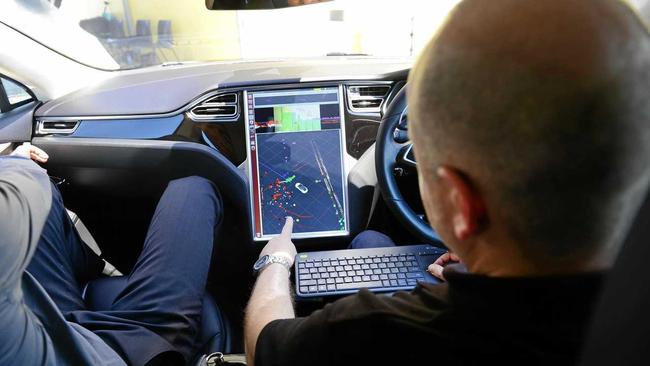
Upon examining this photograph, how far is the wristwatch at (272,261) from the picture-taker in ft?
5.14

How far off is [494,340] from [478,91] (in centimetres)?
33

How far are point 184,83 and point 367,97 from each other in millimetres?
807

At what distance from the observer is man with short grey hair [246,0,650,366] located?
55 centimetres

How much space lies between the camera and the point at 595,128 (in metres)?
0.54

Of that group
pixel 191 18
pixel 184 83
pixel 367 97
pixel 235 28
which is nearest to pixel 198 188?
→ pixel 184 83

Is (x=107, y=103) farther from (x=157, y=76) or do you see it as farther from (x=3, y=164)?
(x=3, y=164)

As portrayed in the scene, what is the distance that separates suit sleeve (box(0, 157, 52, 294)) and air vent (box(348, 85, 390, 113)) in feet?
3.99

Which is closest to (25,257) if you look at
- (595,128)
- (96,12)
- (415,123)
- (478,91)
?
(415,123)

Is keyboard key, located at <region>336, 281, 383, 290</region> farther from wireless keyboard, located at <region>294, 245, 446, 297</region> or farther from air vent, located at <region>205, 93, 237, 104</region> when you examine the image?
air vent, located at <region>205, 93, 237, 104</region>

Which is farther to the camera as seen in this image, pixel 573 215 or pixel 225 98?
pixel 225 98

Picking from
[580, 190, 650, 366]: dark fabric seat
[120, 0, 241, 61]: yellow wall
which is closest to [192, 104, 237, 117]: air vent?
[580, 190, 650, 366]: dark fabric seat

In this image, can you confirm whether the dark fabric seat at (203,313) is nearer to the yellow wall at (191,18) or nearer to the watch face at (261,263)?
the watch face at (261,263)

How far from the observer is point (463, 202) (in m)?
0.66

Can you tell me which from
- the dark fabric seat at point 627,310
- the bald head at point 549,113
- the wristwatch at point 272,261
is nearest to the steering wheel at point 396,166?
the wristwatch at point 272,261
